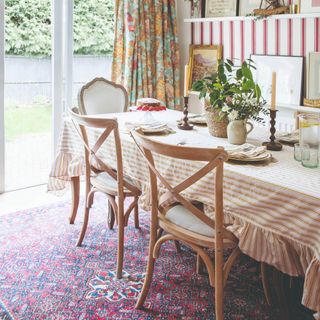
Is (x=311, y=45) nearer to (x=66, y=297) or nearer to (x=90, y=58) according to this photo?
(x=90, y=58)

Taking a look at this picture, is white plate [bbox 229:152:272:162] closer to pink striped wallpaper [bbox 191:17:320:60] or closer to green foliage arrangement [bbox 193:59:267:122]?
green foliage arrangement [bbox 193:59:267:122]

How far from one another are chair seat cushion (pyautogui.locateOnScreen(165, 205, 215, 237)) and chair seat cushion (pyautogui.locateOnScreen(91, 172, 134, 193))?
1.75ft

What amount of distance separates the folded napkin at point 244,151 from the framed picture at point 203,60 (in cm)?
237

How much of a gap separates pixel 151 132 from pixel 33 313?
3.75 feet

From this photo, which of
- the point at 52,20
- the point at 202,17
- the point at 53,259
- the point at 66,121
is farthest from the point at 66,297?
the point at 202,17

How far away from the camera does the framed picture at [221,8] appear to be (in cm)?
400

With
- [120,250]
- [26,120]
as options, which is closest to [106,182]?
[120,250]

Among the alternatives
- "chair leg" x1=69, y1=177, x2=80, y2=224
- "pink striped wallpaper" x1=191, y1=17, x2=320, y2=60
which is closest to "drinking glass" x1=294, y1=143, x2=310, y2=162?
"chair leg" x1=69, y1=177, x2=80, y2=224

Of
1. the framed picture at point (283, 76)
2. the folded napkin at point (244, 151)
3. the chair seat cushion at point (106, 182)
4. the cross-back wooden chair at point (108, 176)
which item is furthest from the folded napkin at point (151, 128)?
the framed picture at point (283, 76)

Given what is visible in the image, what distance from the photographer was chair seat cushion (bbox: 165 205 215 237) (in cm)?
188

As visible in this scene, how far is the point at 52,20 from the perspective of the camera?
3.89 meters

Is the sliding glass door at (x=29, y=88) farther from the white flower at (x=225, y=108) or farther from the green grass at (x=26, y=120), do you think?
the white flower at (x=225, y=108)

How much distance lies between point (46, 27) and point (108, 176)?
1.88 metres

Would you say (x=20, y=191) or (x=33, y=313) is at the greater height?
(x=20, y=191)
